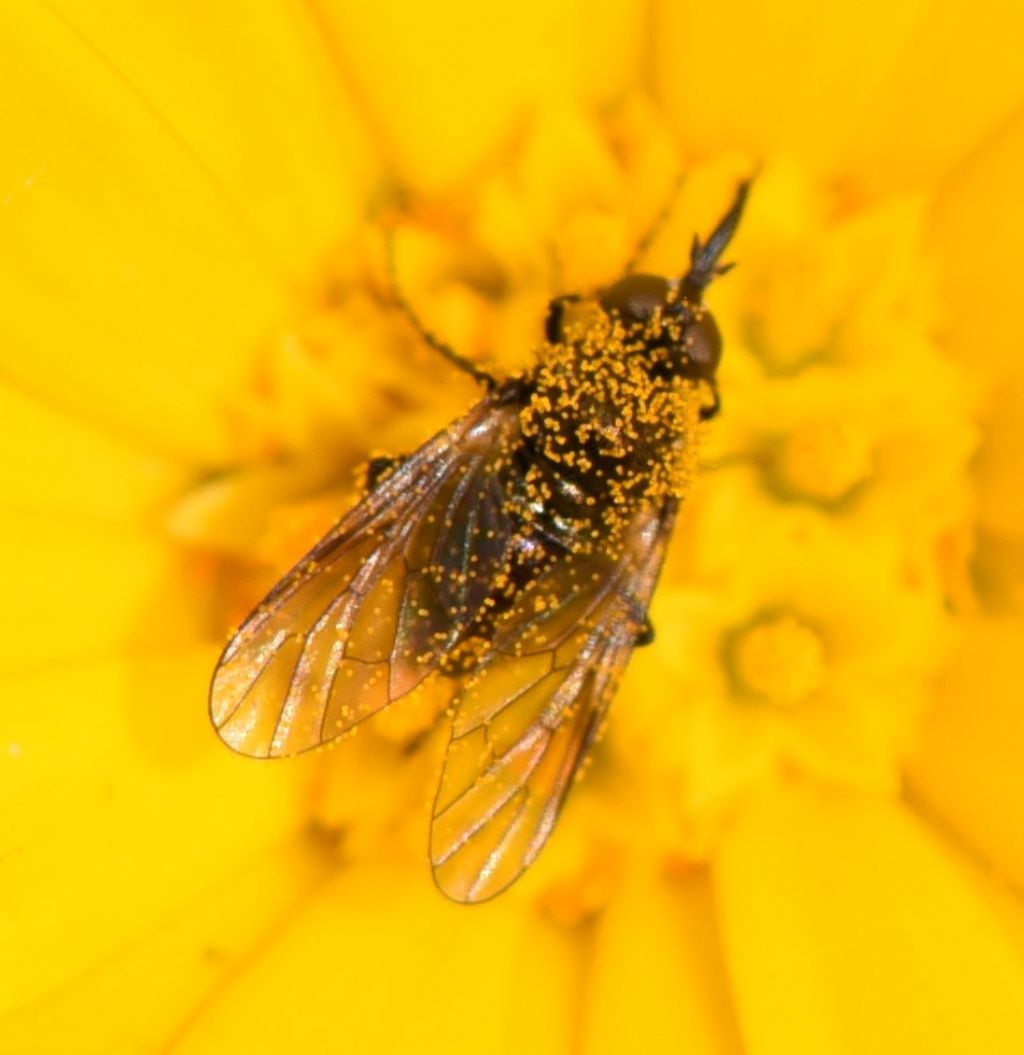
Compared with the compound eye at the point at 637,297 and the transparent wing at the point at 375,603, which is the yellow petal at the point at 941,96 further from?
the transparent wing at the point at 375,603

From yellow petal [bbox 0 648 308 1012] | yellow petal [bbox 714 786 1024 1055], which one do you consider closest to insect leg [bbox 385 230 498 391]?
yellow petal [bbox 0 648 308 1012]

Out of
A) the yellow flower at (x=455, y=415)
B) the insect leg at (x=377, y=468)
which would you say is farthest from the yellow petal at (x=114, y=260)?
the insect leg at (x=377, y=468)

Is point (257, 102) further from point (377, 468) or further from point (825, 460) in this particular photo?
point (825, 460)

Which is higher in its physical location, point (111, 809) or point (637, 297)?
point (637, 297)

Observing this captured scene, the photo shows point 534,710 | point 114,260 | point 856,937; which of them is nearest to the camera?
point 534,710

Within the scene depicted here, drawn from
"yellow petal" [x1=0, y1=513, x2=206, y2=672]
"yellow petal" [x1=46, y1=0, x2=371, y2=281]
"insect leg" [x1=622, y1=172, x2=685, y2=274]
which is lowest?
"yellow petal" [x1=0, y1=513, x2=206, y2=672]

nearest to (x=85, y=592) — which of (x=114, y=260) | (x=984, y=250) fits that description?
(x=114, y=260)

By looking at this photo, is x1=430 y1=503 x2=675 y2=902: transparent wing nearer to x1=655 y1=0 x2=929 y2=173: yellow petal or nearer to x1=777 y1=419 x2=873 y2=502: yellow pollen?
x1=777 y1=419 x2=873 y2=502: yellow pollen
